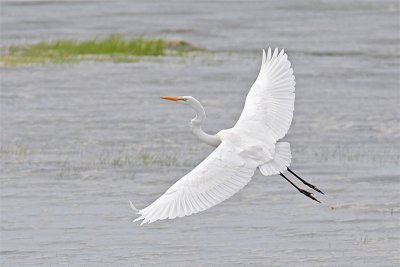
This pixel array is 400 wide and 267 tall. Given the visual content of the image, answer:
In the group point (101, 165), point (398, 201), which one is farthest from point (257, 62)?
point (398, 201)

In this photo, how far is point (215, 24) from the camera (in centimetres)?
3491

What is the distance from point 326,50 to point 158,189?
1567cm

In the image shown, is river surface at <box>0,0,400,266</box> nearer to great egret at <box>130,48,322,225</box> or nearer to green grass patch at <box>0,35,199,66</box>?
green grass patch at <box>0,35,199,66</box>

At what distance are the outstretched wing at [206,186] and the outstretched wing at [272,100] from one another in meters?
0.82

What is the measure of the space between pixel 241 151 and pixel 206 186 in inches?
27.4

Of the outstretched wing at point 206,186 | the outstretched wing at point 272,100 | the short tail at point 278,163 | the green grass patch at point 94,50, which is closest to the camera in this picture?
the outstretched wing at point 206,186

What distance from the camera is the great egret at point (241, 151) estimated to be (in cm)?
827

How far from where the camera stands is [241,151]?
9102mm

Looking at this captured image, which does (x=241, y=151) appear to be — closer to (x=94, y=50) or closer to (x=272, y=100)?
(x=272, y=100)

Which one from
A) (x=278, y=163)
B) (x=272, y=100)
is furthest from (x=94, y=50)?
(x=278, y=163)

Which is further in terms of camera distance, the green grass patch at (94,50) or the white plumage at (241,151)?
the green grass patch at (94,50)

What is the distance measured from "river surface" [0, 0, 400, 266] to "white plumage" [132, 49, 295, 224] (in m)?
1.34

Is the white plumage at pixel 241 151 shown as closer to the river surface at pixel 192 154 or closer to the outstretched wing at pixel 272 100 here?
the outstretched wing at pixel 272 100

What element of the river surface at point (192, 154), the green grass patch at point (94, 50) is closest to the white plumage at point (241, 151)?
the river surface at point (192, 154)
